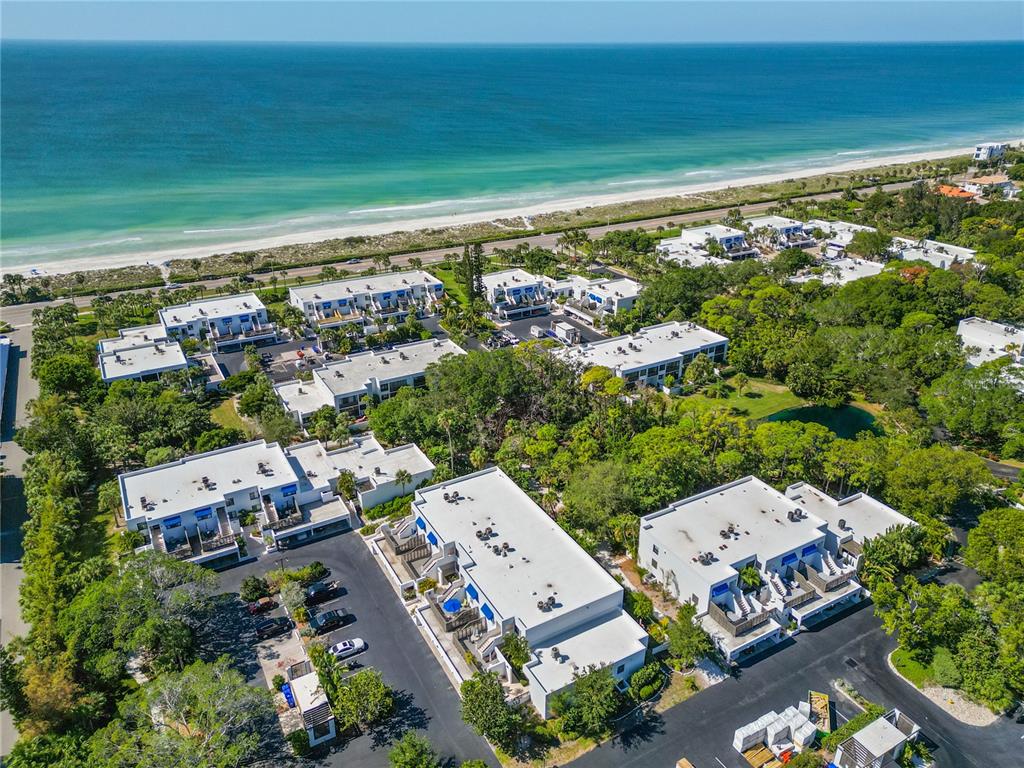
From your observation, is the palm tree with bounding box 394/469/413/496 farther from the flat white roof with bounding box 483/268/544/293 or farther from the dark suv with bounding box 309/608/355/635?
the flat white roof with bounding box 483/268/544/293

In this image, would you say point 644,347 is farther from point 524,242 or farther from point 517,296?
point 524,242

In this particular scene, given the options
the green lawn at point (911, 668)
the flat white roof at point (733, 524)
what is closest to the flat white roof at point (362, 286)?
the flat white roof at point (733, 524)

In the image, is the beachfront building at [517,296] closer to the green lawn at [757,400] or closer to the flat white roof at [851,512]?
the green lawn at [757,400]

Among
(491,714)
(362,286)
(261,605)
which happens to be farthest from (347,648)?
(362,286)

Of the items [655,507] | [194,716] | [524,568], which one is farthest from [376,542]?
[655,507]

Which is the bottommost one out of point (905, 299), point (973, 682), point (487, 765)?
point (487, 765)

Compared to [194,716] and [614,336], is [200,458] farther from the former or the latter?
[614,336]
